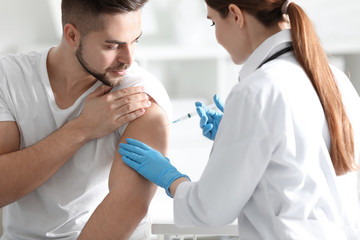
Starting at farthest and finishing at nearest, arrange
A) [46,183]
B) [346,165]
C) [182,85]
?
[182,85] → [46,183] → [346,165]

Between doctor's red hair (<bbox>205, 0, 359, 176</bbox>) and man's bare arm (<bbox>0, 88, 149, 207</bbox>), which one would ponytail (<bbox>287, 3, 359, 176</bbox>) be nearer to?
doctor's red hair (<bbox>205, 0, 359, 176</bbox>)

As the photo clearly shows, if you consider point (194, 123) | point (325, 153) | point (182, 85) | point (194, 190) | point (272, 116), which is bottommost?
point (194, 123)

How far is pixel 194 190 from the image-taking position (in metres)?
1.31

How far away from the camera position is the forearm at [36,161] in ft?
5.09

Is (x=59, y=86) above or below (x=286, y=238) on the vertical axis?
above

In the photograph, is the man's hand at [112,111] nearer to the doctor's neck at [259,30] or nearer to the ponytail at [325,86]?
the doctor's neck at [259,30]

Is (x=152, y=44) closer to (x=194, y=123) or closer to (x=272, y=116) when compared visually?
(x=194, y=123)

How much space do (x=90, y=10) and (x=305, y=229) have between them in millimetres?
978

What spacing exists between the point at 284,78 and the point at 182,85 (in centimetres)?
215

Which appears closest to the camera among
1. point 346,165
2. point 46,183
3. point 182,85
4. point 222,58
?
point 346,165

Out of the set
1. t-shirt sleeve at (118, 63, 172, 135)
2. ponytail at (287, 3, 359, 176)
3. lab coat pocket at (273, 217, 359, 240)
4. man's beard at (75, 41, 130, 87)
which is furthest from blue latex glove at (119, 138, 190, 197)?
ponytail at (287, 3, 359, 176)

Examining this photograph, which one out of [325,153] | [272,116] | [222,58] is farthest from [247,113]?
[222,58]

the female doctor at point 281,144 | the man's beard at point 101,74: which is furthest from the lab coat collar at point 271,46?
the man's beard at point 101,74

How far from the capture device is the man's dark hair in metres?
1.56
